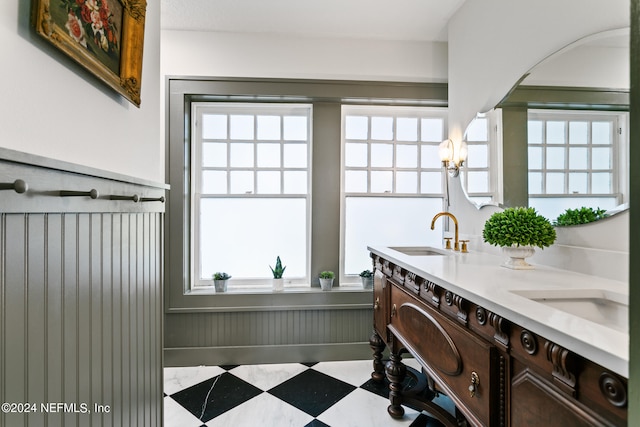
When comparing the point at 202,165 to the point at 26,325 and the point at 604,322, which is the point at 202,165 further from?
the point at 604,322

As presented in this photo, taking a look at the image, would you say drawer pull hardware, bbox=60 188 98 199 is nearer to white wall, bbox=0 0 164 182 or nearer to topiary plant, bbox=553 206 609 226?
white wall, bbox=0 0 164 182

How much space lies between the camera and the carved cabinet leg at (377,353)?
2230 millimetres

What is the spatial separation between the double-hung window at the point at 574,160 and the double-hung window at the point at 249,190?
1.70 metres

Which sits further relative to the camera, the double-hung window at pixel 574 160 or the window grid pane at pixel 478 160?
the window grid pane at pixel 478 160

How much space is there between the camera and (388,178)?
9.43 feet

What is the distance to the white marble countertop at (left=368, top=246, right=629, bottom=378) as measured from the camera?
25.1 inches

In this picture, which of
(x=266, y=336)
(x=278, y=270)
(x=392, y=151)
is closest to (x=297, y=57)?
(x=392, y=151)

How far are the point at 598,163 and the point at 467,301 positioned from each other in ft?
2.85

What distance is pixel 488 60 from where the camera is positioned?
6.73 feet

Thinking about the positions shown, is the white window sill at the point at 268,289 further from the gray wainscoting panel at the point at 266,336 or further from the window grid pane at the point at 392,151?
the window grid pane at the point at 392,151

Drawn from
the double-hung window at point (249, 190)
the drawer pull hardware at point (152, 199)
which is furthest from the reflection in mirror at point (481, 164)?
the drawer pull hardware at point (152, 199)

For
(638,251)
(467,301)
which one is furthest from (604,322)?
(638,251)

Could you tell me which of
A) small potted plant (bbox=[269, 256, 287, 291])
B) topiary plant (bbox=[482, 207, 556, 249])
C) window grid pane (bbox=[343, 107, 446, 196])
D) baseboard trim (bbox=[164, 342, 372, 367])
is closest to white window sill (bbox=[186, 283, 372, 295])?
small potted plant (bbox=[269, 256, 287, 291])

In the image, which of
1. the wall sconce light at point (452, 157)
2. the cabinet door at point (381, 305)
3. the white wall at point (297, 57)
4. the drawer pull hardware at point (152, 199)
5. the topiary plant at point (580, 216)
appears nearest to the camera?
the drawer pull hardware at point (152, 199)
